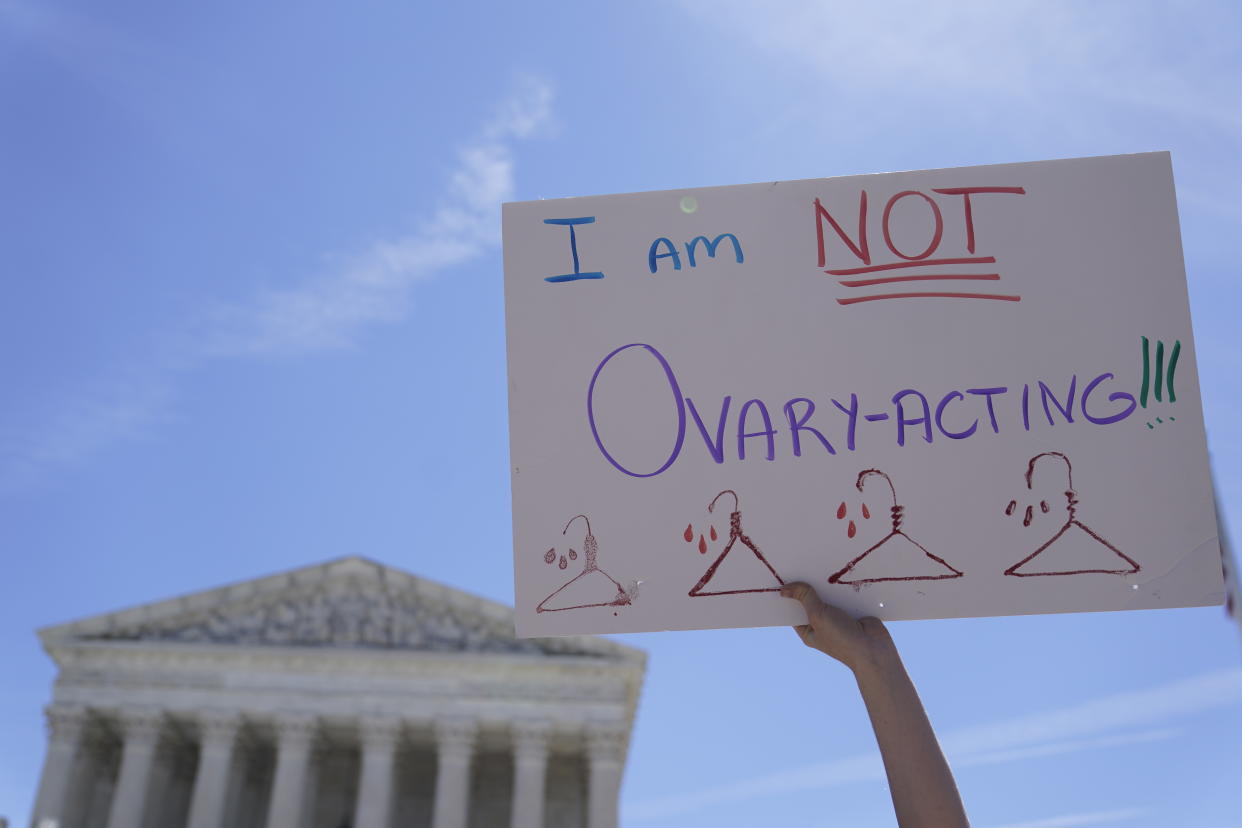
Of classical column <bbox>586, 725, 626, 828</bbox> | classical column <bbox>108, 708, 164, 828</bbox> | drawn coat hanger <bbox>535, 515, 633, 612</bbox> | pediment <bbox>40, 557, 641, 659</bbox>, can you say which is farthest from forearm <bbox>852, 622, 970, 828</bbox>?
classical column <bbox>108, 708, 164, 828</bbox>

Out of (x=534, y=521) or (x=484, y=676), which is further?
(x=484, y=676)

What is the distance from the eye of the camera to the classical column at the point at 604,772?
118 ft

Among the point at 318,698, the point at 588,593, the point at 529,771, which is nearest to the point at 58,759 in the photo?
the point at 318,698

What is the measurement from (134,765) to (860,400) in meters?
38.6

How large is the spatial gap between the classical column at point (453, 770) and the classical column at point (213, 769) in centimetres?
639

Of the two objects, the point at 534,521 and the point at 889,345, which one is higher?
the point at 889,345

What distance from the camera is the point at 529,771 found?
37031 millimetres

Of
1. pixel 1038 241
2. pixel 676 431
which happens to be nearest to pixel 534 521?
pixel 676 431

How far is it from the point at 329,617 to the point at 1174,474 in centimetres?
3834

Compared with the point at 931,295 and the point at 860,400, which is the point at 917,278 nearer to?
the point at 931,295

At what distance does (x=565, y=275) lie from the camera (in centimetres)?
377

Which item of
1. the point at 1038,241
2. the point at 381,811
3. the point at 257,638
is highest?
the point at 257,638

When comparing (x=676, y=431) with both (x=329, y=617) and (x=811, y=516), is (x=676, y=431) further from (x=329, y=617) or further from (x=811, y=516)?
(x=329, y=617)

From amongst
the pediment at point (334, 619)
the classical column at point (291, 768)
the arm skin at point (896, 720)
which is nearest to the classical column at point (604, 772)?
the pediment at point (334, 619)
